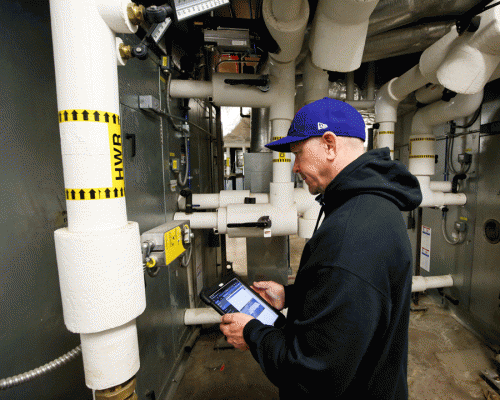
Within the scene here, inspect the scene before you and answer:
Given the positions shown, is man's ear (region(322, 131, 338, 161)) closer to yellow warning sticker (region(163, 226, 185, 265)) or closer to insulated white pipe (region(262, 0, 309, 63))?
yellow warning sticker (region(163, 226, 185, 265))

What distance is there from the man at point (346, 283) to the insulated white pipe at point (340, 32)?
2.20 feet

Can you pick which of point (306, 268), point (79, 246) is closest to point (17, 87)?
point (79, 246)

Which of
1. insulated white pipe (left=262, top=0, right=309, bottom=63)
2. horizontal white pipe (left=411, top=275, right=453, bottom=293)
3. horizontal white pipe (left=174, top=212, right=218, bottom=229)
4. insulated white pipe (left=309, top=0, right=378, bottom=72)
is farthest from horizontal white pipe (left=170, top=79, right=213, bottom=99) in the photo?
horizontal white pipe (left=411, top=275, right=453, bottom=293)

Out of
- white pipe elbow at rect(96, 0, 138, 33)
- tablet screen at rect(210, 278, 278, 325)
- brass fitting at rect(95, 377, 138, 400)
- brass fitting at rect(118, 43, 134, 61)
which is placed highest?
white pipe elbow at rect(96, 0, 138, 33)

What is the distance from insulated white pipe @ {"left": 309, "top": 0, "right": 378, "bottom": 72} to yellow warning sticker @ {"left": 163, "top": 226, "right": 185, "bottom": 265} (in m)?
1.14

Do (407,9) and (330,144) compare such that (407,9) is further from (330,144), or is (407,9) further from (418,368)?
(418,368)

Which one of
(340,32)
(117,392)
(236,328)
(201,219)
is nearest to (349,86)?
(340,32)

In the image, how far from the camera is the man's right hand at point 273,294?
0.96m

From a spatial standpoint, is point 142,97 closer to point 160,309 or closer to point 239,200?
point 239,200

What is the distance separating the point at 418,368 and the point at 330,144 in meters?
2.12

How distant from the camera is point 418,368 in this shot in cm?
182

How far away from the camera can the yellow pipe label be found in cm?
55

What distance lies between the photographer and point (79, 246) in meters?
0.56

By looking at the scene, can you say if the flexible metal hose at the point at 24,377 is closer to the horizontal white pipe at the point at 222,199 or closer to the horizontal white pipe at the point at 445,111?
the horizontal white pipe at the point at 222,199
